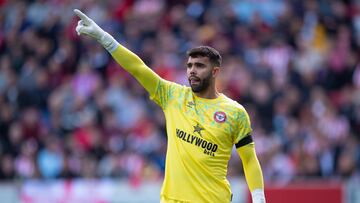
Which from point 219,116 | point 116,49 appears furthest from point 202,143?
point 116,49

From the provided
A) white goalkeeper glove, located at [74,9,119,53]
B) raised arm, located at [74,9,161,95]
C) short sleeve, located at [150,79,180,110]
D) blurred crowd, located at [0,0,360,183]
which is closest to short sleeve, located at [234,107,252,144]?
short sleeve, located at [150,79,180,110]

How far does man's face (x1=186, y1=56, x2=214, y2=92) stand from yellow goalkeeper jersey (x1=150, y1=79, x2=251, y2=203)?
0.20m

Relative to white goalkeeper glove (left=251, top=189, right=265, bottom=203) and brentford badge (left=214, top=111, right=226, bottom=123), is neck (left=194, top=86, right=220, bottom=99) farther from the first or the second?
white goalkeeper glove (left=251, top=189, right=265, bottom=203)

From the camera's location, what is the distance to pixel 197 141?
9.14 m

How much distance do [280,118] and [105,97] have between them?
3555mm

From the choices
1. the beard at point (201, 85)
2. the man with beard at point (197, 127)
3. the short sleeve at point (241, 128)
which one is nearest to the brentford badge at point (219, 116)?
the man with beard at point (197, 127)

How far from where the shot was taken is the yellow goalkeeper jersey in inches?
358

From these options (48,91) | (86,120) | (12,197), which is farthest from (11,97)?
(12,197)

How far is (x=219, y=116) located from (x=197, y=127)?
0.25 m

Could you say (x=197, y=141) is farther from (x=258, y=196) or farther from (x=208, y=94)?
(x=258, y=196)

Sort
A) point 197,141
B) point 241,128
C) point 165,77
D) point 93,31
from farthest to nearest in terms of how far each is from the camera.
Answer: point 165,77 → point 241,128 → point 197,141 → point 93,31

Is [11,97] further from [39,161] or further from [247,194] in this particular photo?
[247,194]

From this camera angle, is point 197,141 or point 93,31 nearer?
point 93,31

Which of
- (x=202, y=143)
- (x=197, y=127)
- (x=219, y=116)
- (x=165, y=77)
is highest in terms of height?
(x=165, y=77)
